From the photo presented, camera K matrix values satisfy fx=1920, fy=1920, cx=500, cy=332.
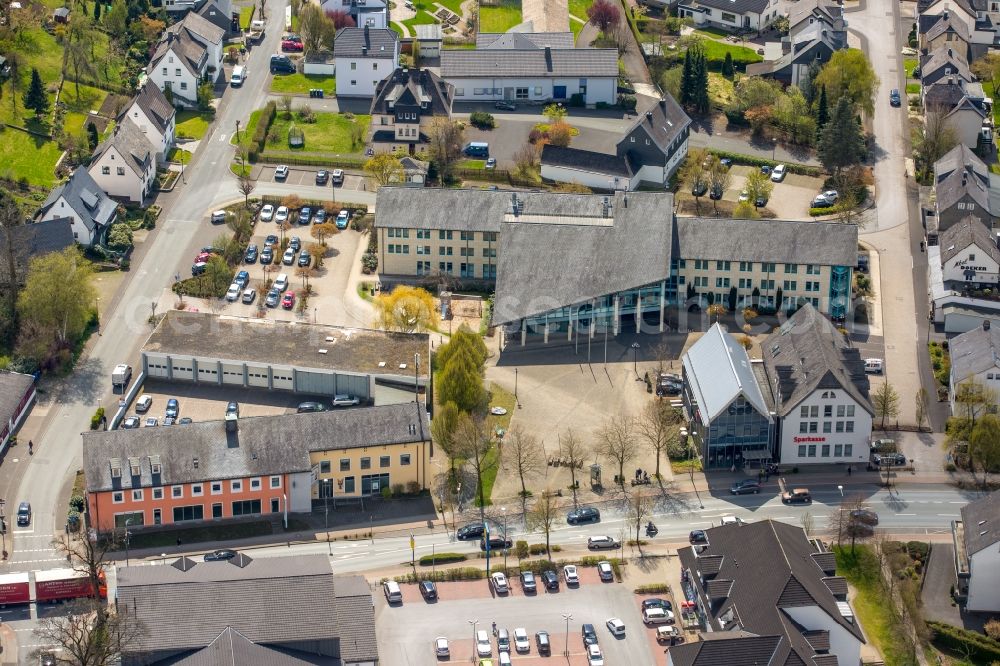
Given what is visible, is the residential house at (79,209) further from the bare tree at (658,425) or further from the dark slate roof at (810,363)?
the dark slate roof at (810,363)


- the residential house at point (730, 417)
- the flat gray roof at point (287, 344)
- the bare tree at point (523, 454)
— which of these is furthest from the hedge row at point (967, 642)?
the flat gray roof at point (287, 344)

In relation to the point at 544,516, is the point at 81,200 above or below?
above

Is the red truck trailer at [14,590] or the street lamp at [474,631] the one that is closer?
the street lamp at [474,631]

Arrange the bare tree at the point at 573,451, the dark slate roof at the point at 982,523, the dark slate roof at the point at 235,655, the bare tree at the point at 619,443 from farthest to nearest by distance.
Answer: the bare tree at the point at 619,443, the bare tree at the point at 573,451, the dark slate roof at the point at 982,523, the dark slate roof at the point at 235,655

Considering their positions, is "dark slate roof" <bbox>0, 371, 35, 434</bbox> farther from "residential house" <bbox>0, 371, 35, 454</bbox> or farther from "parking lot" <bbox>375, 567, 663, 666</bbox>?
"parking lot" <bbox>375, 567, 663, 666</bbox>

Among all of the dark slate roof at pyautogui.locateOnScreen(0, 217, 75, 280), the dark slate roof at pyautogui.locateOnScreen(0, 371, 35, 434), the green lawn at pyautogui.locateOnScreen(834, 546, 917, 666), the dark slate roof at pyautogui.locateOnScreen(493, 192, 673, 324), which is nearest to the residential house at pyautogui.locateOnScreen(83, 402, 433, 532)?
the dark slate roof at pyautogui.locateOnScreen(0, 371, 35, 434)

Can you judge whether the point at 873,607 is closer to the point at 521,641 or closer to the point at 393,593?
the point at 521,641

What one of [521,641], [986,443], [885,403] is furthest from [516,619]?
[986,443]
